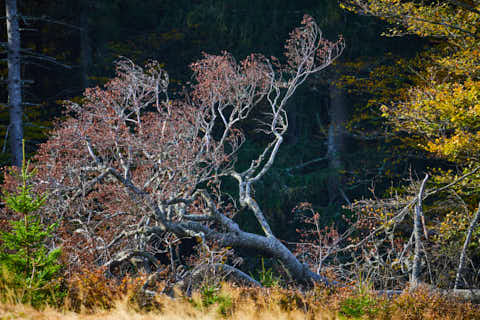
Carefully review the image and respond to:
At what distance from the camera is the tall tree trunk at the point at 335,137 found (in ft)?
46.9

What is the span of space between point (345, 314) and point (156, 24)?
45.4 ft

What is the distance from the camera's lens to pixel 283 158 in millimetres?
14750

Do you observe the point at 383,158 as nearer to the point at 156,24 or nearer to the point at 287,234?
the point at 287,234

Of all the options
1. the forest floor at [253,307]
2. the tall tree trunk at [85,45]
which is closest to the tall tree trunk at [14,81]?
the tall tree trunk at [85,45]

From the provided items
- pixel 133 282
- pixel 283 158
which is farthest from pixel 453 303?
pixel 283 158

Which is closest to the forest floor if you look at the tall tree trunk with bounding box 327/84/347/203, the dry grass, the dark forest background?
the dry grass

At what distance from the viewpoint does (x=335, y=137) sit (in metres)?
14.7

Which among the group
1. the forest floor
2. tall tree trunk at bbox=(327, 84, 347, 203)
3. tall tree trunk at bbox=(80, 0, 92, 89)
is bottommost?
the forest floor

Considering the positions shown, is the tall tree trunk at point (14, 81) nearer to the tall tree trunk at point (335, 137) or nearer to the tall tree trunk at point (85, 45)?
the tall tree trunk at point (85, 45)

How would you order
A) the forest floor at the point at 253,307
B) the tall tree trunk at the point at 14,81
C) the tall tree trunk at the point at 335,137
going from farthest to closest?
1. the tall tree trunk at the point at 335,137
2. the tall tree trunk at the point at 14,81
3. the forest floor at the point at 253,307

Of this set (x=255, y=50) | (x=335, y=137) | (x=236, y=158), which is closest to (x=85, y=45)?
(x=255, y=50)

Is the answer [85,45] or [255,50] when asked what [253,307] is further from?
[85,45]

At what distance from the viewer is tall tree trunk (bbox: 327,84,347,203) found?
1428 centimetres

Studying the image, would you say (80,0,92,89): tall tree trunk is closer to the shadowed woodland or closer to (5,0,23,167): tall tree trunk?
the shadowed woodland
